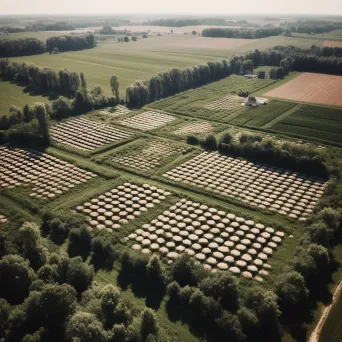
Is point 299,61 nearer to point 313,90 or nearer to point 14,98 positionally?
point 313,90

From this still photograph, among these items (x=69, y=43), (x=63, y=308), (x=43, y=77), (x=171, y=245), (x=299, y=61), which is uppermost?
(x=69, y=43)

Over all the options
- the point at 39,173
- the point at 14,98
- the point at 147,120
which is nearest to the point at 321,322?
the point at 39,173

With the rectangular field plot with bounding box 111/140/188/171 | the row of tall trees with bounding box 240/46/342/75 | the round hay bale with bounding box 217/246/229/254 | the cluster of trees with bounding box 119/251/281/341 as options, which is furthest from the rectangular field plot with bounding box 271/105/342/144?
the cluster of trees with bounding box 119/251/281/341

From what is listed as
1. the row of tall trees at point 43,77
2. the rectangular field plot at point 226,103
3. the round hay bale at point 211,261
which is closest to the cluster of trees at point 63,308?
the round hay bale at point 211,261

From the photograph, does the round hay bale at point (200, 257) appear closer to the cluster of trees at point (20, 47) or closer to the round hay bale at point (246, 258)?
the round hay bale at point (246, 258)

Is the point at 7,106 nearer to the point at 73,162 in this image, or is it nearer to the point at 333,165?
Result: the point at 73,162

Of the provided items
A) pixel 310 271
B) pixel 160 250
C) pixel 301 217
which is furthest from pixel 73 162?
pixel 310 271
